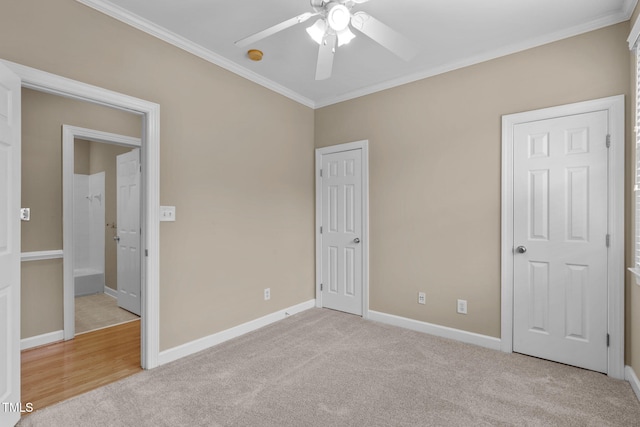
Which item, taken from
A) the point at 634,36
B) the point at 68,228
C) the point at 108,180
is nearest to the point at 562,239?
the point at 634,36

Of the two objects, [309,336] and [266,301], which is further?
[266,301]

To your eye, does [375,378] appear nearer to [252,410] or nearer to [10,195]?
[252,410]

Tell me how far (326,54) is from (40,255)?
3.21 metres

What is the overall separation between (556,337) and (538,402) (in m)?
0.77

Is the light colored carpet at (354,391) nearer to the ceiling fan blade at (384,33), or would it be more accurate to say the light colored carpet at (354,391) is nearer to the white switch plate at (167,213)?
the white switch plate at (167,213)

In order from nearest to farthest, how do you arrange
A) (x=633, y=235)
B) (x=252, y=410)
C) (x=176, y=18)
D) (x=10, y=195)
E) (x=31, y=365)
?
(x=10, y=195)
(x=252, y=410)
(x=633, y=235)
(x=176, y=18)
(x=31, y=365)

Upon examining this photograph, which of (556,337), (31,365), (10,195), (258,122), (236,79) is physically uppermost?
(236,79)

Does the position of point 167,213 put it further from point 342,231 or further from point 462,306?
point 462,306

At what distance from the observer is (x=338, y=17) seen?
178 centimetres

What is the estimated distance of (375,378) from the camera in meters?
2.38

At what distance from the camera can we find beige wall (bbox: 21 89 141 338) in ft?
9.80

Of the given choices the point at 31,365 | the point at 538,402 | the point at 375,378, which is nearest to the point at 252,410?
the point at 375,378

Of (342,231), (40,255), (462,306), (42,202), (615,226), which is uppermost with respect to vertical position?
(42,202)

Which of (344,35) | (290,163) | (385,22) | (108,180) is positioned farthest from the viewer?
(108,180)
